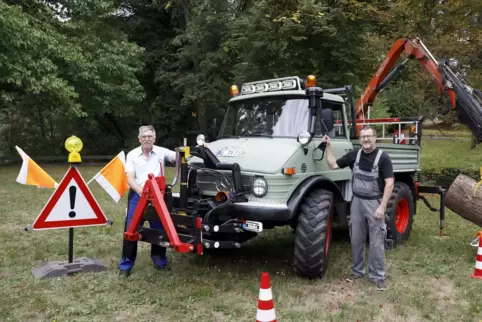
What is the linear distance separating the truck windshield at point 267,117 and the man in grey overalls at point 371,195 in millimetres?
572

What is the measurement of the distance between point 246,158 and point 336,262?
2.17m

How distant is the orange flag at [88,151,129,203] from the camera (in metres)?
6.17

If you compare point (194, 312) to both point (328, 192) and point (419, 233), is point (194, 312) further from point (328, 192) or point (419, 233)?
point (419, 233)

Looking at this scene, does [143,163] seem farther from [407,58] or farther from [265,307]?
[407,58]

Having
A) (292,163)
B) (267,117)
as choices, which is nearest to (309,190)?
(292,163)

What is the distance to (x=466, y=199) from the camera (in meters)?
7.58

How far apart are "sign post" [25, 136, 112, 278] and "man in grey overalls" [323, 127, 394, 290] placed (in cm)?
309

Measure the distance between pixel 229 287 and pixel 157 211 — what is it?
49.5 inches

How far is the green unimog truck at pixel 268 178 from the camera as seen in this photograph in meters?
5.14

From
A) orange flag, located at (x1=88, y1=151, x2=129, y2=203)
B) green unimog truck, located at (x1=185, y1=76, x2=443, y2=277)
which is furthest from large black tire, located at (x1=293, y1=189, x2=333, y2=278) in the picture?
orange flag, located at (x1=88, y1=151, x2=129, y2=203)

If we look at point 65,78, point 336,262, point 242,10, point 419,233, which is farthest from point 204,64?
point 336,262

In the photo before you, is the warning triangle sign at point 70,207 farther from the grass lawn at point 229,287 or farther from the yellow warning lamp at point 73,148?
the grass lawn at point 229,287

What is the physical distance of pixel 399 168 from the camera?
762cm

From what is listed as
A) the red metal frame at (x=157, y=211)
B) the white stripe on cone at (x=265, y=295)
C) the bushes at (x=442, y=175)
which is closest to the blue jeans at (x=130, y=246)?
the red metal frame at (x=157, y=211)
